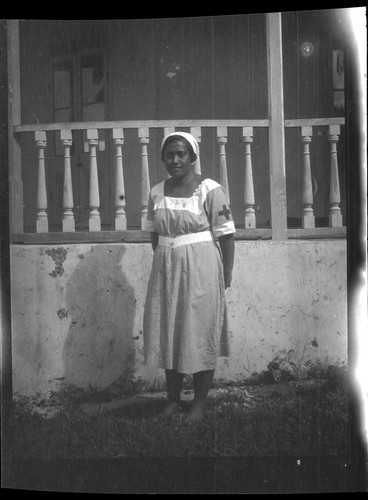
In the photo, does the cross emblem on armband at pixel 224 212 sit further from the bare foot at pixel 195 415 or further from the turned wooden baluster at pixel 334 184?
the bare foot at pixel 195 415

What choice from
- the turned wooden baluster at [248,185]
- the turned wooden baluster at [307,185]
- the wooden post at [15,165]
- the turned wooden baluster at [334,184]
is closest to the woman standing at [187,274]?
the turned wooden baluster at [248,185]

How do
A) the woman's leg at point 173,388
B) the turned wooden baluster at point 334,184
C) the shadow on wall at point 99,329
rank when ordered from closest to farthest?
1. the woman's leg at point 173,388
2. the shadow on wall at point 99,329
3. the turned wooden baluster at point 334,184

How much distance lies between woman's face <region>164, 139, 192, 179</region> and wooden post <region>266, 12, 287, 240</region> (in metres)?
0.66

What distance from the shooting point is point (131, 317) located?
16.4ft

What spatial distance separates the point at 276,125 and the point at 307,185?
0.47 meters

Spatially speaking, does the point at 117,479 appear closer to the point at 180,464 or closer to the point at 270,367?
the point at 180,464

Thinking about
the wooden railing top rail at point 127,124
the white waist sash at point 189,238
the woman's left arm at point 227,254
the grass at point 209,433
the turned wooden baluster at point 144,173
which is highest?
the wooden railing top rail at point 127,124

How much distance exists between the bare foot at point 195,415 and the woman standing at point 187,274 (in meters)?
0.11

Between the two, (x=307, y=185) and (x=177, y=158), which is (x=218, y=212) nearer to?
(x=177, y=158)

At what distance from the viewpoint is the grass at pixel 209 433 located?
4.75 m

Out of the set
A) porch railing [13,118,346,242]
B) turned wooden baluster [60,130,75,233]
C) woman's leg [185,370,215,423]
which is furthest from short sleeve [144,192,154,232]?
woman's leg [185,370,215,423]

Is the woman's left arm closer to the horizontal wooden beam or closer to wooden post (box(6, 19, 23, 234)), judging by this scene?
the horizontal wooden beam

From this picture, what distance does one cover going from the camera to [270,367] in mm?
5039

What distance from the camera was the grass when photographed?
4750 mm
